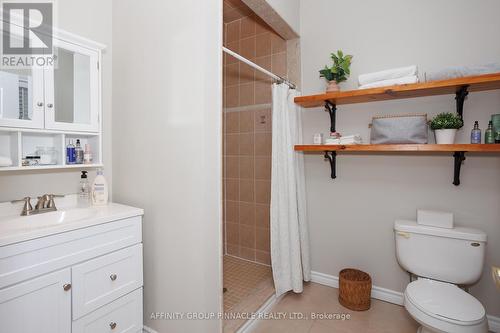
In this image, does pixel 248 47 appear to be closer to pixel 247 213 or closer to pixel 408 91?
pixel 408 91

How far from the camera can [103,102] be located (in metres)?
1.83

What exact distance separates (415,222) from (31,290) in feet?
7.38

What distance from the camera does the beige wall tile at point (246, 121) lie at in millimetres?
2734

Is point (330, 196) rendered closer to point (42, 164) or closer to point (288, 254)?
point (288, 254)

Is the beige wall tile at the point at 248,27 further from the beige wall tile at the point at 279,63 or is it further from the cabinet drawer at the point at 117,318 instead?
the cabinet drawer at the point at 117,318

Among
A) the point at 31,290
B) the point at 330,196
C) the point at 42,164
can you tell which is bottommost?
the point at 31,290

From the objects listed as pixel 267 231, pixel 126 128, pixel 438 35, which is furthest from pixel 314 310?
pixel 438 35

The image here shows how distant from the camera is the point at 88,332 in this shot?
1299mm

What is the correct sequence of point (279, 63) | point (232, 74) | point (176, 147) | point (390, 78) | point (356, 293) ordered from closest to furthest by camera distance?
1. point (176, 147)
2. point (390, 78)
3. point (356, 293)
4. point (279, 63)
5. point (232, 74)

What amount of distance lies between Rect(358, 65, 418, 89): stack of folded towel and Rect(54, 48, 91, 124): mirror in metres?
1.87

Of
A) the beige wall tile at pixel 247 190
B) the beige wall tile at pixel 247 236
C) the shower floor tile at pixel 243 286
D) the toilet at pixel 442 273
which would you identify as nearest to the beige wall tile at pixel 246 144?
the beige wall tile at pixel 247 190

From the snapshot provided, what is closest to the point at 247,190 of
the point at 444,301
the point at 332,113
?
the point at 332,113

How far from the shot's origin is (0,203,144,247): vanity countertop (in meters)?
1.07

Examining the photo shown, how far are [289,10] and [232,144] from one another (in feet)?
4.57
